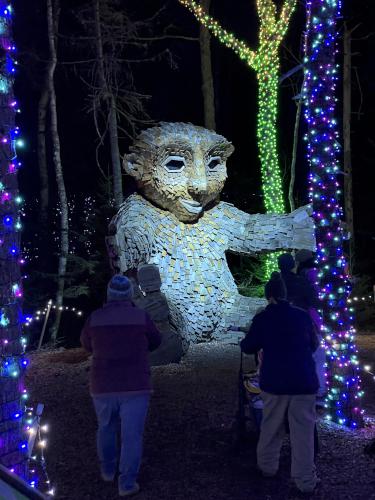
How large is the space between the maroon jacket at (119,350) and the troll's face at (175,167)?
521cm

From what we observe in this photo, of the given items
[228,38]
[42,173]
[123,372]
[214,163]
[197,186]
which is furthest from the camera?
[42,173]

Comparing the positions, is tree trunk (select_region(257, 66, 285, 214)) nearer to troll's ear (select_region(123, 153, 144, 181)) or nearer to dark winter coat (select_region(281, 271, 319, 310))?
troll's ear (select_region(123, 153, 144, 181))

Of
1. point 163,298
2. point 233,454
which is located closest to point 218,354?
point 163,298

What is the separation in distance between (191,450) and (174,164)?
5.36 m

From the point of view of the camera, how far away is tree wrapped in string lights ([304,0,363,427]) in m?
5.46

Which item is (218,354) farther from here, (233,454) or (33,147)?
(33,147)

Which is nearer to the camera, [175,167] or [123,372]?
[123,372]

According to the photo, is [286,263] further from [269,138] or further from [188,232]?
[269,138]

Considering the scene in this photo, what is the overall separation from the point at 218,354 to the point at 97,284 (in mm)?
5229

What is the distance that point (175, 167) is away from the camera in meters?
9.41

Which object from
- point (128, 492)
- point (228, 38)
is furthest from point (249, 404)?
point (228, 38)

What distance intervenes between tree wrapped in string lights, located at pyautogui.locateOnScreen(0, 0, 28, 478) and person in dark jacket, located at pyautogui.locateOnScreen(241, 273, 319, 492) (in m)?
1.64

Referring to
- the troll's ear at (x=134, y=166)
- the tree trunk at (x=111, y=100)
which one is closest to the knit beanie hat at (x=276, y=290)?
the troll's ear at (x=134, y=166)

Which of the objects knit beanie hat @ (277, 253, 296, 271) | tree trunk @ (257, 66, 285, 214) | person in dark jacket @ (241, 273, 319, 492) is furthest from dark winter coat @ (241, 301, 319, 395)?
tree trunk @ (257, 66, 285, 214)
